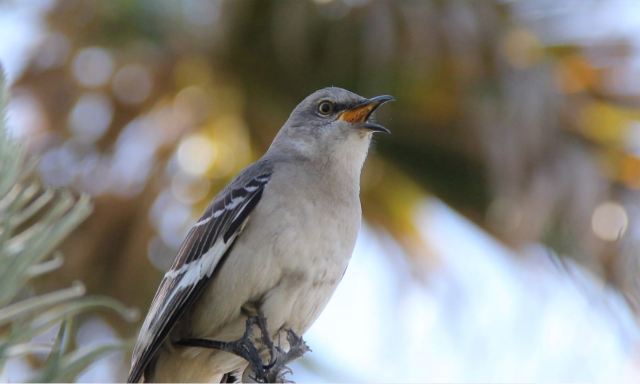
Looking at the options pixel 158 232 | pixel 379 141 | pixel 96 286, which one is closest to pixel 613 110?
pixel 379 141

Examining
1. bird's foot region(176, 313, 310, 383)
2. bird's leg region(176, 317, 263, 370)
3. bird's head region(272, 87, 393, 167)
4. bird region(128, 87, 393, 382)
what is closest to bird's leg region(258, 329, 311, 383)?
bird's foot region(176, 313, 310, 383)

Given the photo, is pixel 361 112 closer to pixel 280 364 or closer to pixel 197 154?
pixel 280 364

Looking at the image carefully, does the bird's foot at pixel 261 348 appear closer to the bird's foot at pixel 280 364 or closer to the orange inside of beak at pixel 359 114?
the bird's foot at pixel 280 364

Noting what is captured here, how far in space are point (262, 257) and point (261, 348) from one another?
13.3 inches

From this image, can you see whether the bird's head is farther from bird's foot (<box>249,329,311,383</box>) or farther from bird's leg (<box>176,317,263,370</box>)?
bird's foot (<box>249,329,311,383</box>)

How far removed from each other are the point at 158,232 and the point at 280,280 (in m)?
3.30

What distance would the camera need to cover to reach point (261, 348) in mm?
3746

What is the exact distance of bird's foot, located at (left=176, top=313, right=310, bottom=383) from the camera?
332cm

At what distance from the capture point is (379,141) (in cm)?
691

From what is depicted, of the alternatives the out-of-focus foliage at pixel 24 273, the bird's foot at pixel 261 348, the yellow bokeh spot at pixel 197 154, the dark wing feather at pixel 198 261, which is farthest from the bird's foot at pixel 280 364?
the yellow bokeh spot at pixel 197 154

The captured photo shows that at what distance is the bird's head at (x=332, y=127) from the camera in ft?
14.1

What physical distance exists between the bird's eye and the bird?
134 mm

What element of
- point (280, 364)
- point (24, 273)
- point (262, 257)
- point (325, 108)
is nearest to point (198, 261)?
point (262, 257)

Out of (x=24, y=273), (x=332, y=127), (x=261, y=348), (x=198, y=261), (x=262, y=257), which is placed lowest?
(x=261, y=348)
